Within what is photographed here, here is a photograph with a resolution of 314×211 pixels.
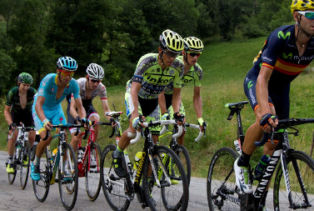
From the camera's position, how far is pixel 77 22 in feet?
190

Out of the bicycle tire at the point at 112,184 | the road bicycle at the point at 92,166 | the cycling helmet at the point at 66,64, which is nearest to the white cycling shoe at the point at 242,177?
the bicycle tire at the point at 112,184

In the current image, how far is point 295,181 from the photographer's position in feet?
12.7

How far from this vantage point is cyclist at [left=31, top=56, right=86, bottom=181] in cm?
713

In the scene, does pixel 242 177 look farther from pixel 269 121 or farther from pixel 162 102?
pixel 162 102

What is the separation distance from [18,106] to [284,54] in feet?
22.9

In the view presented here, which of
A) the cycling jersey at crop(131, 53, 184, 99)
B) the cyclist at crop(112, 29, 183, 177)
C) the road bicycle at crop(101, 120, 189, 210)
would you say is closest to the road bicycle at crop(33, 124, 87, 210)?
the road bicycle at crop(101, 120, 189, 210)

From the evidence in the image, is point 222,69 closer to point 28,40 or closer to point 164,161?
point 28,40

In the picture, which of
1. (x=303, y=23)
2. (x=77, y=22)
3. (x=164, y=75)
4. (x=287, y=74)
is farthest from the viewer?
(x=77, y=22)

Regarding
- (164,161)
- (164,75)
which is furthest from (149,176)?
(164,75)

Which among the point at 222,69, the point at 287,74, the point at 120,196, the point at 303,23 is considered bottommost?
the point at 120,196

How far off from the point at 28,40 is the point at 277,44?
52529 millimetres

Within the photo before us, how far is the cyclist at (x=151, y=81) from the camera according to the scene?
18.3 ft

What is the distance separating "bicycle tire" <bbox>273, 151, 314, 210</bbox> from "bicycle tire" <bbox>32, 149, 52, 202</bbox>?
13.5 ft

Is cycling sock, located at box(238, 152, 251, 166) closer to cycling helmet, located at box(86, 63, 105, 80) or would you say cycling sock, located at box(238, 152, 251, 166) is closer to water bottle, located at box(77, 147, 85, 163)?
water bottle, located at box(77, 147, 85, 163)
